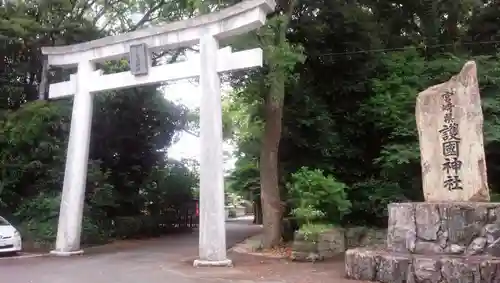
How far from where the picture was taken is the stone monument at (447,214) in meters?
8.31

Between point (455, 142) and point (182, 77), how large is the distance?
629cm

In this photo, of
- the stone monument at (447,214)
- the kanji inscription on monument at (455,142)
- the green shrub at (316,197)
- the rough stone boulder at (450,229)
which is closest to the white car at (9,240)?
the green shrub at (316,197)

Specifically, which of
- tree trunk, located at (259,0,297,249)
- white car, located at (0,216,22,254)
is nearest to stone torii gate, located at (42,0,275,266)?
white car, located at (0,216,22,254)

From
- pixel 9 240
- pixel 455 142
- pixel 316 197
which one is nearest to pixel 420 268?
pixel 455 142

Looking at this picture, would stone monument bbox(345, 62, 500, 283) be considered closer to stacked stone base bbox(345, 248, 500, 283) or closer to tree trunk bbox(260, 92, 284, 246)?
stacked stone base bbox(345, 248, 500, 283)

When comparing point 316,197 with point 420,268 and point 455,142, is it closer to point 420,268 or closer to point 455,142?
point 455,142

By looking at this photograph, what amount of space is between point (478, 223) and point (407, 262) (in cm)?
151

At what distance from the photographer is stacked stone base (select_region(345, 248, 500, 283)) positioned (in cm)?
795

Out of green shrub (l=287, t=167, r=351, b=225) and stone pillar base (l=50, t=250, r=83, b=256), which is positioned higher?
green shrub (l=287, t=167, r=351, b=225)

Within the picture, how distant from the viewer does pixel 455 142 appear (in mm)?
9703

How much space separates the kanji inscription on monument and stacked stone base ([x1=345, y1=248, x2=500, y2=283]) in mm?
1514

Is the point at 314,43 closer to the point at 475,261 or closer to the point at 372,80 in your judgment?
the point at 372,80

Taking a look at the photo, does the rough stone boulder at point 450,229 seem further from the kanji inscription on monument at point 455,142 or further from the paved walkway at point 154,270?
the paved walkway at point 154,270

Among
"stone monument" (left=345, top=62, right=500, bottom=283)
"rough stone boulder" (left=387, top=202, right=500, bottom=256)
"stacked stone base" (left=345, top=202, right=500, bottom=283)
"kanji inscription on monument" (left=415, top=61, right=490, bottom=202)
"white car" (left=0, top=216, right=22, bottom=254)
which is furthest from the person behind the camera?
"white car" (left=0, top=216, right=22, bottom=254)
